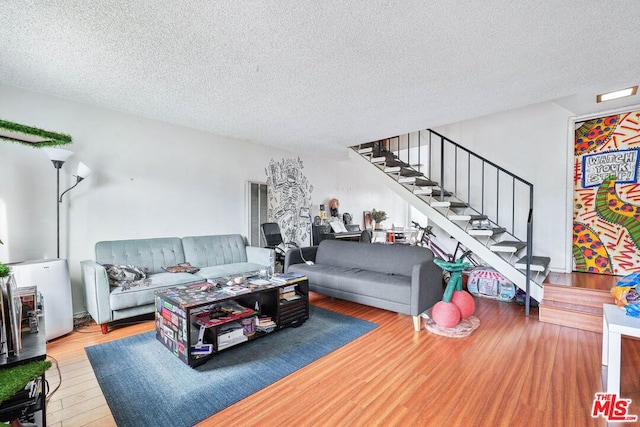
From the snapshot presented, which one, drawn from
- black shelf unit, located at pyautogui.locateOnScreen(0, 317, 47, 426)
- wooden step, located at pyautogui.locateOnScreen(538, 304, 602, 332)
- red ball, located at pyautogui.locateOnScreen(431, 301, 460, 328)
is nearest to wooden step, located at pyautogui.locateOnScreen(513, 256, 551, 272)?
wooden step, located at pyautogui.locateOnScreen(538, 304, 602, 332)

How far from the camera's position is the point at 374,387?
1845 millimetres

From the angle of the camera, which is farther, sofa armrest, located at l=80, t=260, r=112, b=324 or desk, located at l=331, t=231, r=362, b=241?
desk, located at l=331, t=231, r=362, b=241

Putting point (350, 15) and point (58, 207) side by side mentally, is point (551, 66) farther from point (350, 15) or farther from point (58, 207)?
point (58, 207)

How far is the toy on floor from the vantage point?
8.91ft

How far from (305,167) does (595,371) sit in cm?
510

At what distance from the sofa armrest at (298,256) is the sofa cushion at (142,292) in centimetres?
124

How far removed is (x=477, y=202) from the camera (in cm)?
477

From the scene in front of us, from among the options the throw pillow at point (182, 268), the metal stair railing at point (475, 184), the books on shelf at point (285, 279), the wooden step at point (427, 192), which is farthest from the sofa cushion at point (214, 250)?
the wooden step at point (427, 192)

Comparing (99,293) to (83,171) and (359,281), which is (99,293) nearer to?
(83,171)

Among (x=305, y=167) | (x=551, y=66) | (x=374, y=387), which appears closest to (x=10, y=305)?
(x=374, y=387)

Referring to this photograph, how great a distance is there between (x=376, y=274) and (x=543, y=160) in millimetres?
3158

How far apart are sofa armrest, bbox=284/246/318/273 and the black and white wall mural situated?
51.6 inches

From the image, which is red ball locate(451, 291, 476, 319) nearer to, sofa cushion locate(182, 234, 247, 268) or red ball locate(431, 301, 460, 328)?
red ball locate(431, 301, 460, 328)

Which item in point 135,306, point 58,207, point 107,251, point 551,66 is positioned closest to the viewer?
point 551,66
